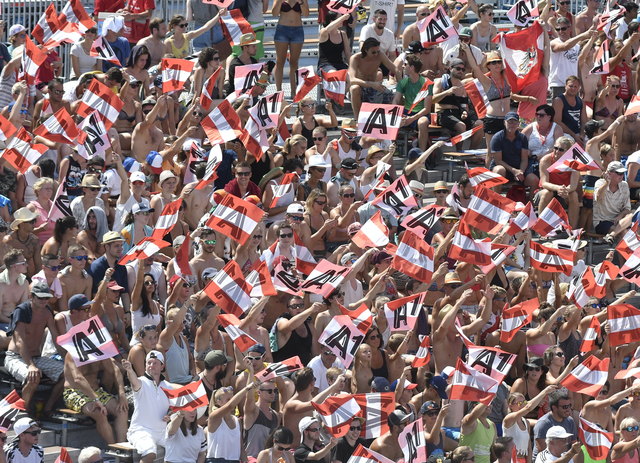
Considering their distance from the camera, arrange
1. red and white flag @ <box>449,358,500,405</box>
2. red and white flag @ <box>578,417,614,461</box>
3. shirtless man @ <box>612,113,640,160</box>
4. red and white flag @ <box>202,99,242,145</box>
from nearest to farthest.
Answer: red and white flag @ <box>449,358,500,405</box>, red and white flag @ <box>578,417,614,461</box>, red and white flag @ <box>202,99,242,145</box>, shirtless man @ <box>612,113,640,160</box>

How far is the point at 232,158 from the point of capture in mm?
22219

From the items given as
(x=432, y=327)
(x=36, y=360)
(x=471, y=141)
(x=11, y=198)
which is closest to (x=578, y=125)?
(x=471, y=141)

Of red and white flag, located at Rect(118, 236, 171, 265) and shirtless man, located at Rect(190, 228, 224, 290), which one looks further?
shirtless man, located at Rect(190, 228, 224, 290)

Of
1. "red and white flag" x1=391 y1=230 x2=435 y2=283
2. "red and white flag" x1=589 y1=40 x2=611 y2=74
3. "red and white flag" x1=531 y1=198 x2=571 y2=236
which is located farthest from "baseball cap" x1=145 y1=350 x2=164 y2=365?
"red and white flag" x1=589 y1=40 x2=611 y2=74

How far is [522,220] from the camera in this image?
2122cm

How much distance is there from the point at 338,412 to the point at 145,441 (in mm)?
1772

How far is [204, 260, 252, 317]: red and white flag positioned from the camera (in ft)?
61.5

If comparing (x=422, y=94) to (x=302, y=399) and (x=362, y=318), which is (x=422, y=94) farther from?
(x=302, y=399)

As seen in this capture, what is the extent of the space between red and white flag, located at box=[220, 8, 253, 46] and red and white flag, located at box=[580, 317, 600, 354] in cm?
670

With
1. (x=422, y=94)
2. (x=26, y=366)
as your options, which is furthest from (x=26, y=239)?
(x=422, y=94)

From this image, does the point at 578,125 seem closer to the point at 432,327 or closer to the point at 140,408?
the point at 432,327

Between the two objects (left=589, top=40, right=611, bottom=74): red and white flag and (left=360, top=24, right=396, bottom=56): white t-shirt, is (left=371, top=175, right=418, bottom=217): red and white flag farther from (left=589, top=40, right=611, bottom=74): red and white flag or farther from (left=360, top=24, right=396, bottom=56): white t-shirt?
(left=589, top=40, right=611, bottom=74): red and white flag

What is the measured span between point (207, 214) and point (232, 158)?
1791 millimetres

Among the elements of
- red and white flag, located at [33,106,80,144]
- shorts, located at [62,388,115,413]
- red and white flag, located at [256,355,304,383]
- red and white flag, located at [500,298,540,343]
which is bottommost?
red and white flag, located at [500,298,540,343]
